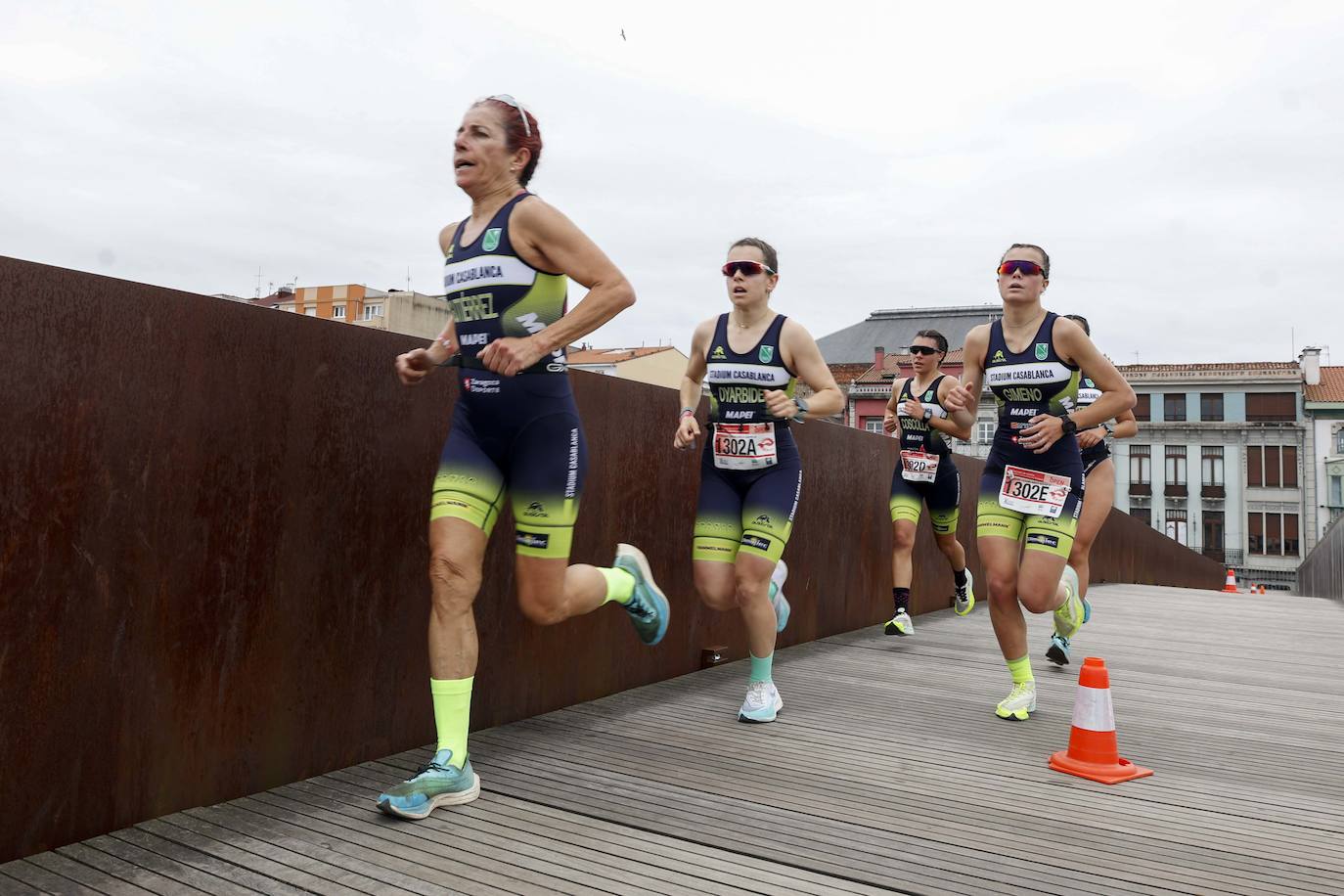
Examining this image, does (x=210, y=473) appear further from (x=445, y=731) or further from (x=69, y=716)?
(x=445, y=731)

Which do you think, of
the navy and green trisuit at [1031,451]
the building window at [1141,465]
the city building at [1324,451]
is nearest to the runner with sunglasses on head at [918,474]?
the navy and green trisuit at [1031,451]

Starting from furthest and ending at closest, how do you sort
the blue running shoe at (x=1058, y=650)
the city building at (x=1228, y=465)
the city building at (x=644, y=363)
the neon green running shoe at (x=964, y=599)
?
1. the city building at (x=644, y=363)
2. the city building at (x=1228, y=465)
3. the neon green running shoe at (x=964, y=599)
4. the blue running shoe at (x=1058, y=650)

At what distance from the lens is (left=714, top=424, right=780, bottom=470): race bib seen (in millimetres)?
4898

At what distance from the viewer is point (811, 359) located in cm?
493

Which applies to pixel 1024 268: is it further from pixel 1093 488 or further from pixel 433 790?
pixel 433 790

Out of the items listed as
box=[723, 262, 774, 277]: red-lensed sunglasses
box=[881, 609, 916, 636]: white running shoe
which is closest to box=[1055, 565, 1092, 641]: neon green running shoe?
box=[881, 609, 916, 636]: white running shoe

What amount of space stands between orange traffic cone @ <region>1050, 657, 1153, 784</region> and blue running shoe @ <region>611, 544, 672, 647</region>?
1.69m

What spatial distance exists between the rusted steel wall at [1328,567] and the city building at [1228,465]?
36.7m

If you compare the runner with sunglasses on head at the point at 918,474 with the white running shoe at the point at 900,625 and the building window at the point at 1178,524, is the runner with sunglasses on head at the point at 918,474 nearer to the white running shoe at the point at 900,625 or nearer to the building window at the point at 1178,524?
the white running shoe at the point at 900,625

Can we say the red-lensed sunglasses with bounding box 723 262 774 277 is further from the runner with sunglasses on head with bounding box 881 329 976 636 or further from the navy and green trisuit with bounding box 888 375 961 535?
the navy and green trisuit with bounding box 888 375 961 535

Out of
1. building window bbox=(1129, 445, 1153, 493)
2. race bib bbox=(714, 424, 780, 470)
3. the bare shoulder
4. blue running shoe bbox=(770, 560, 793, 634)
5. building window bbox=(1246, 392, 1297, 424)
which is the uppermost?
building window bbox=(1246, 392, 1297, 424)

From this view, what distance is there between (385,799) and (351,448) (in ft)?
4.15

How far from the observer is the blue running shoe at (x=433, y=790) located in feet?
10.3

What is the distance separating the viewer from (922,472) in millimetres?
8102
